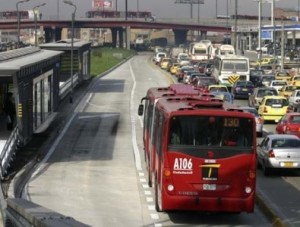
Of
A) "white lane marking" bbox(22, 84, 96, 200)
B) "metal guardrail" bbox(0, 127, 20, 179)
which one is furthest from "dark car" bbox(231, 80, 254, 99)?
"metal guardrail" bbox(0, 127, 20, 179)

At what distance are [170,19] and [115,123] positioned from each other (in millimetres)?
150466

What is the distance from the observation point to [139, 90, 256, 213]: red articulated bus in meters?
19.0

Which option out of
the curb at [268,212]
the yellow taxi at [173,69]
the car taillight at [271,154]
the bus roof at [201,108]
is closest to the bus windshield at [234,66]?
the yellow taxi at [173,69]

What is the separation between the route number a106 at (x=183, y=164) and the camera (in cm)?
1903

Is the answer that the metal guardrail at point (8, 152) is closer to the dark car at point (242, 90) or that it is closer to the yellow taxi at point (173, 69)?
the dark car at point (242, 90)

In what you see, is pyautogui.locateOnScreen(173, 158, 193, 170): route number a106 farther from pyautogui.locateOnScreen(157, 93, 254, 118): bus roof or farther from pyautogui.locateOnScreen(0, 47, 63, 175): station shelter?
pyautogui.locateOnScreen(0, 47, 63, 175): station shelter

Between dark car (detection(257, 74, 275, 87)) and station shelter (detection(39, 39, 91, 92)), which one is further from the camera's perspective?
dark car (detection(257, 74, 275, 87))

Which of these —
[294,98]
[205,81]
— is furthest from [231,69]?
[294,98]

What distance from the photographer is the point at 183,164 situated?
19078 millimetres

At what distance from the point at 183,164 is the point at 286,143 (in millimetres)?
9436

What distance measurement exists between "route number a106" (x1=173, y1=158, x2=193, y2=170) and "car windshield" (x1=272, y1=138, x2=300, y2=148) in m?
9.12

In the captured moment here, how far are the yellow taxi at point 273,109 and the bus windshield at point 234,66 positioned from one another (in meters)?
24.3

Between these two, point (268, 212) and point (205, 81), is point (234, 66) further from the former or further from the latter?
point (268, 212)

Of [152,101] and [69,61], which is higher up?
[152,101]
